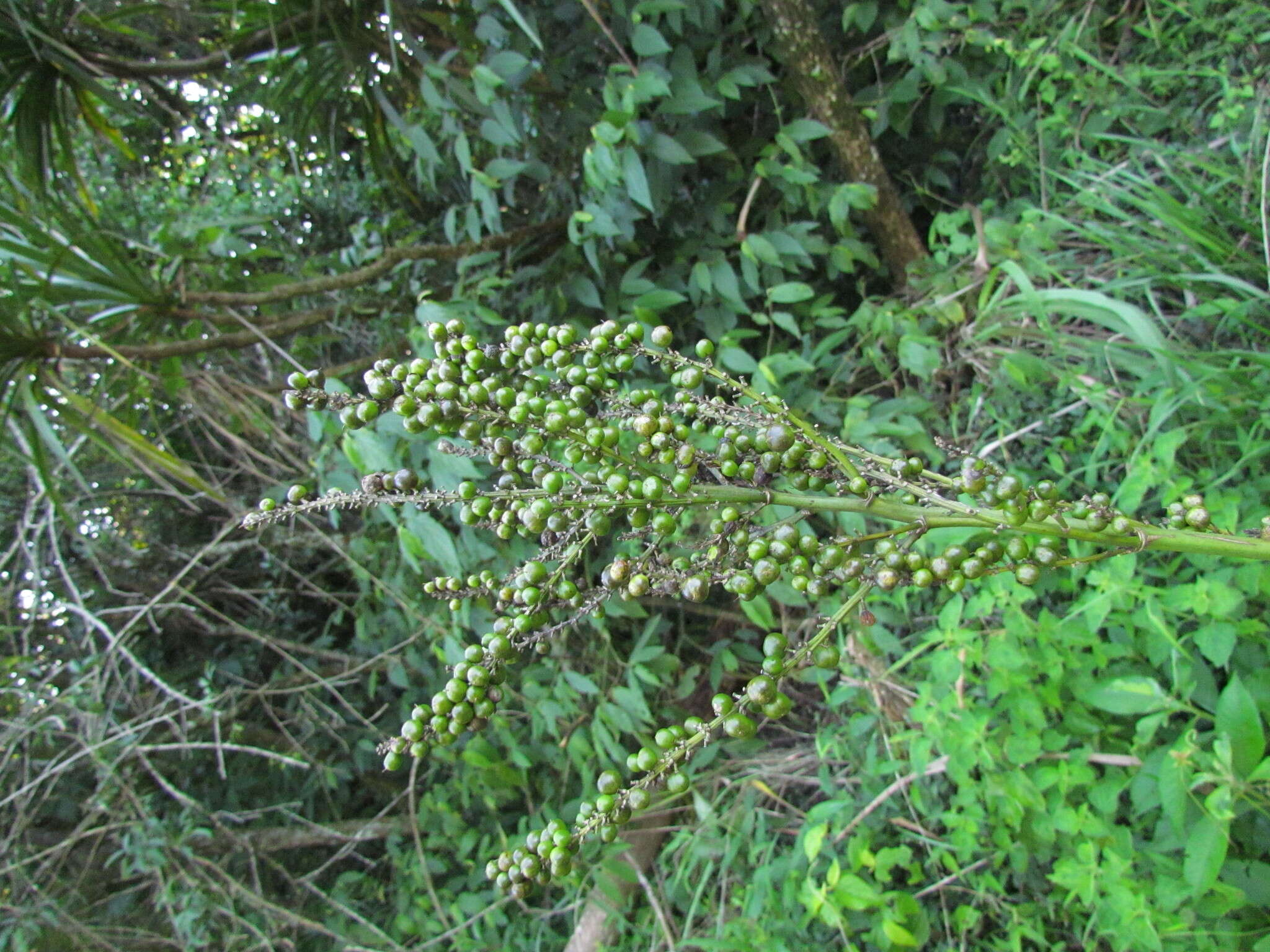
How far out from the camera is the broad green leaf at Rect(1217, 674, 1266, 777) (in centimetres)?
119

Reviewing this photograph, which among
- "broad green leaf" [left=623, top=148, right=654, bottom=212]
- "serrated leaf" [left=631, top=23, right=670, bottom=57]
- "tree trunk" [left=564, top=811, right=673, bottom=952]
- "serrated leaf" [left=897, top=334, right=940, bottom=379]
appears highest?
"serrated leaf" [left=631, top=23, right=670, bottom=57]

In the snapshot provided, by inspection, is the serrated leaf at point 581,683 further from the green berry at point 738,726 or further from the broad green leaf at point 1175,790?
the green berry at point 738,726

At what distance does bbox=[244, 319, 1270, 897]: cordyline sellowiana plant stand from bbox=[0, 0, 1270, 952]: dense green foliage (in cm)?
62

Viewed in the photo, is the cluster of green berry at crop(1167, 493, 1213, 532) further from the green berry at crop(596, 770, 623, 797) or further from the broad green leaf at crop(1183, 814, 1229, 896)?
the broad green leaf at crop(1183, 814, 1229, 896)

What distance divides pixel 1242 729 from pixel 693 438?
3.54ft

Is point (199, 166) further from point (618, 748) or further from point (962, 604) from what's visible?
point (962, 604)

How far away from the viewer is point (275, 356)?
9.48ft

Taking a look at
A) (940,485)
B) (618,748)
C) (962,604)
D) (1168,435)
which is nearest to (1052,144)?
(1168,435)

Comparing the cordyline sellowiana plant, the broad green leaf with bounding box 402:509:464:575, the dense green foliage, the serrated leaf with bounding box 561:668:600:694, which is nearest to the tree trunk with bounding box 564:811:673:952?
the dense green foliage

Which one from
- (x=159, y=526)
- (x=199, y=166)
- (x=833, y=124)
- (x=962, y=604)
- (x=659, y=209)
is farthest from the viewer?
(x=199, y=166)

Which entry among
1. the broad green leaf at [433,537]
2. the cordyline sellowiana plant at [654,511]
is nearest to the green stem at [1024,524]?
the cordyline sellowiana plant at [654,511]

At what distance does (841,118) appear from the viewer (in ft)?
7.43

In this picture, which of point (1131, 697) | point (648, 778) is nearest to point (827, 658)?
point (648, 778)

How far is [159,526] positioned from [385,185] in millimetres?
1803
